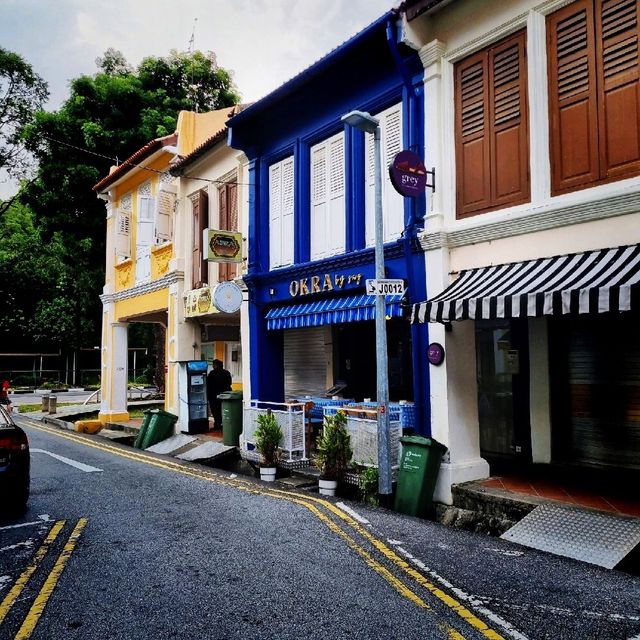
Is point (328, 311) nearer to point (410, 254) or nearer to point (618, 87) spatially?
point (410, 254)

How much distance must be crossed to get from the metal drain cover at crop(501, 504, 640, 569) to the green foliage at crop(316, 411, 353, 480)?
8.92ft

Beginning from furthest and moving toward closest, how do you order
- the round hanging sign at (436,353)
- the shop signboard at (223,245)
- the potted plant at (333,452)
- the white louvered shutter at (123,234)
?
the white louvered shutter at (123,234) < the shop signboard at (223,245) < the potted plant at (333,452) < the round hanging sign at (436,353)

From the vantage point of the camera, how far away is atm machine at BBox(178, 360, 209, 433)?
13711mm

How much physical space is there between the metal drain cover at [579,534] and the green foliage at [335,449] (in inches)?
107

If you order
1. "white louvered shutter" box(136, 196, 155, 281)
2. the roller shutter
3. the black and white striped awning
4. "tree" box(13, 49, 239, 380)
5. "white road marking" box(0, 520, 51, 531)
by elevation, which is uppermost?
"tree" box(13, 49, 239, 380)

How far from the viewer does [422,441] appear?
7441 mm

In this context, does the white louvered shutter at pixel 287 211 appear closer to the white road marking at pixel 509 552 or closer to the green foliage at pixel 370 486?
the green foliage at pixel 370 486

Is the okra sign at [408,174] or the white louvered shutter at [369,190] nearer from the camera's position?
the okra sign at [408,174]

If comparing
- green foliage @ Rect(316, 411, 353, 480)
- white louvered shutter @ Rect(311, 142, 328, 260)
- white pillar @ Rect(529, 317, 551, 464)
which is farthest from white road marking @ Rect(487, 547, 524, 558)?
white louvered shutter @ Rect(311, 142, 328, 260)

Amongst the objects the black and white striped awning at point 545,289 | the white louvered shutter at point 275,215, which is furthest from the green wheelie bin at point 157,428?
the black and white striped awning at point 545,289

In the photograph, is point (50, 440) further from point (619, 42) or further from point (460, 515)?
Answer: point (619, 42)

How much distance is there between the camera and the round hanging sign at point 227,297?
38.1 ft

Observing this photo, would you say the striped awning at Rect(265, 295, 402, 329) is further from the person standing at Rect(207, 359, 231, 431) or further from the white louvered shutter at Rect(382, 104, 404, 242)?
the person standing at Rect(207, 359, 231, 431)

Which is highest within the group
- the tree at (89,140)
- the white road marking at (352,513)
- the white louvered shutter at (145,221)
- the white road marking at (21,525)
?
the tree at (89,140)
